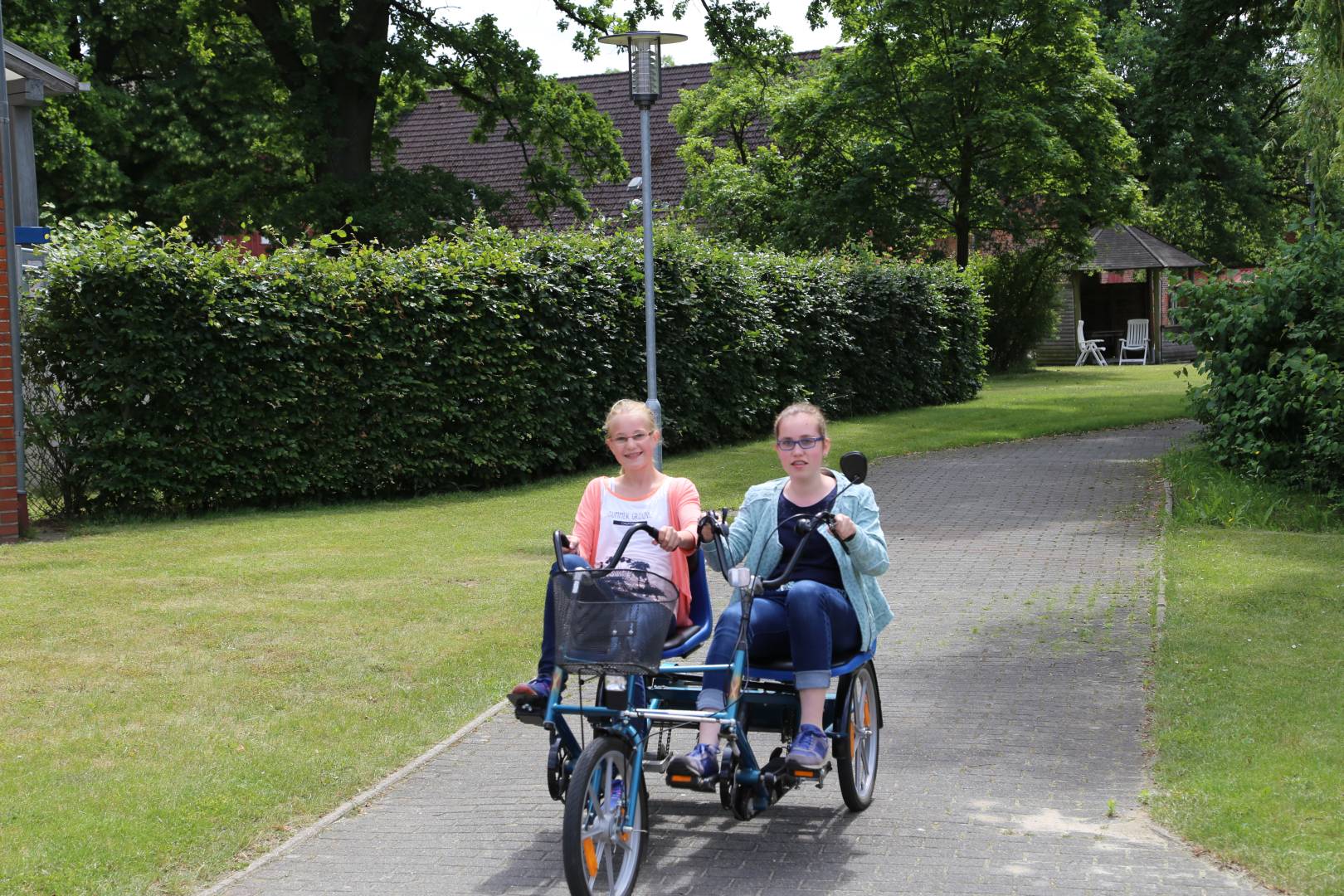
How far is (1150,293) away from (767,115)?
16.1 meters

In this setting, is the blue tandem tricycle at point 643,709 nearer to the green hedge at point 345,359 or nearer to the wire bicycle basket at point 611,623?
the wire bicycle basket at point 611,623

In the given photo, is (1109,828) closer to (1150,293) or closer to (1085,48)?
(1085,48)

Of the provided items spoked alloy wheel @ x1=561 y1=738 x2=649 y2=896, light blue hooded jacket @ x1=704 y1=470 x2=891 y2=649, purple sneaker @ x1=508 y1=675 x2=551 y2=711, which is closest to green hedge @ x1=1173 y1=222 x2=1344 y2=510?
light blue hooded jacket @ x1=704 y1=470 x2=891 y2=649

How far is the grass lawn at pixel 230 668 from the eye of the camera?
17.5ft

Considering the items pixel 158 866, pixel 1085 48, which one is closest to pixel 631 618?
pixel 158 866

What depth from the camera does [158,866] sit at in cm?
497

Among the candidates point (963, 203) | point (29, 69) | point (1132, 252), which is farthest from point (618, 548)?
point (1132, 252)

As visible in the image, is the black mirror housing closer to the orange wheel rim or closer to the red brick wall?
the orange wheel rim

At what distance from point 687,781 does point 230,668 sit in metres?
3.99

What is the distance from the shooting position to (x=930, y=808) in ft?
18.2

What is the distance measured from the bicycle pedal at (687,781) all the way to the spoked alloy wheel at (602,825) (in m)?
0.13

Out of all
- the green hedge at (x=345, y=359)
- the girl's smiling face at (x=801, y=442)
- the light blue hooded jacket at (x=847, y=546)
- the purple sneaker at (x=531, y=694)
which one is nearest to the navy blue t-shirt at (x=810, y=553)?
the light blue hooded jacket at (x=847, y=546)

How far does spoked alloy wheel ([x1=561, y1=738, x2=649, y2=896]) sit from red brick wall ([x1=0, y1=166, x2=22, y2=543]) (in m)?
9.87

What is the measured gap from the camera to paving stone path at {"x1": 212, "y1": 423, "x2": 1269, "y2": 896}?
4859 mm
